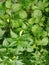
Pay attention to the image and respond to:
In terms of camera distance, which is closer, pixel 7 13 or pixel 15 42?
pixel 15 42

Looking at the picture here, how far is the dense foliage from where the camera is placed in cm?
271

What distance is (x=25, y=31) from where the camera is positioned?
2832mm

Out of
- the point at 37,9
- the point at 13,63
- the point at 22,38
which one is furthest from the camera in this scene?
the point at 37,9

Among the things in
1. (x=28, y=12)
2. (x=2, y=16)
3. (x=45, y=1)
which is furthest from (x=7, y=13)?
(x=45, y=1)

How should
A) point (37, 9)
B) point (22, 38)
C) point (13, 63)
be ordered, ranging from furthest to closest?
1. point (37, 9)
2. point (22, 38)
3. point (13, 63)

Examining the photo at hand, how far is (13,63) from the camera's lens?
8.46 feet

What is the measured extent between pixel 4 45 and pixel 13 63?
23cm

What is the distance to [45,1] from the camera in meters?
2.94

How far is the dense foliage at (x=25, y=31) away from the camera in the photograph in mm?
2709

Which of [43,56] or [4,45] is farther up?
[4,45]

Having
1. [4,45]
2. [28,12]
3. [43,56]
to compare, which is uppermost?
[28,12]

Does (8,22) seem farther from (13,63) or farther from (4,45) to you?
(13,63)

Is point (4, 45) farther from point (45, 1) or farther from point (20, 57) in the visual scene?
point (45, 1)

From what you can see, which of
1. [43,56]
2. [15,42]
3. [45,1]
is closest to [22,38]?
[15,42]
